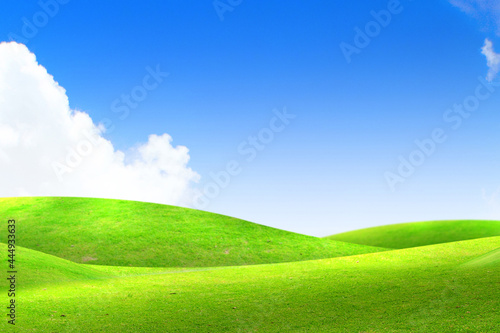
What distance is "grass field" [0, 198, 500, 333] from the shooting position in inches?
470

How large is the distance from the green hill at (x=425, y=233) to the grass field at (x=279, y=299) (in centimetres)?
4023

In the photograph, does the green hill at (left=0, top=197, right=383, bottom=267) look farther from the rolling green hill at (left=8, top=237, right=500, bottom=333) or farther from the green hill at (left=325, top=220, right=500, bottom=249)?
the green hill at (left=325, top=220, right=500, bottom=249)

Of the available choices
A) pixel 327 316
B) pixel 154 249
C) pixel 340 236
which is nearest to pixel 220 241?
pixel 154 249

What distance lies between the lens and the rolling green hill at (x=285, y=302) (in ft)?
38.9

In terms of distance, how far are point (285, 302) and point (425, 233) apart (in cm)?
5647

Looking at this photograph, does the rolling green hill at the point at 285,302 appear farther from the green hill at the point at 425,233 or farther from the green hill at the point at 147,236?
the green hill at the point at 425,233

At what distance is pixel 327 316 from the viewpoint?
12781 mm

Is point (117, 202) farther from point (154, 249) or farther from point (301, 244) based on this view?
point (301, 244)

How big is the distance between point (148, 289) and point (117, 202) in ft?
125

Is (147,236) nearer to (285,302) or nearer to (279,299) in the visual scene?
(279,299)

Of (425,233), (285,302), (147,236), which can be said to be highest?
(147,236)

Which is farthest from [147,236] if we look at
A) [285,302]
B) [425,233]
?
[425,233]

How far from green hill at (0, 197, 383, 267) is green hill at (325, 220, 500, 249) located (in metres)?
18.8

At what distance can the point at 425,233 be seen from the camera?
62.9m
